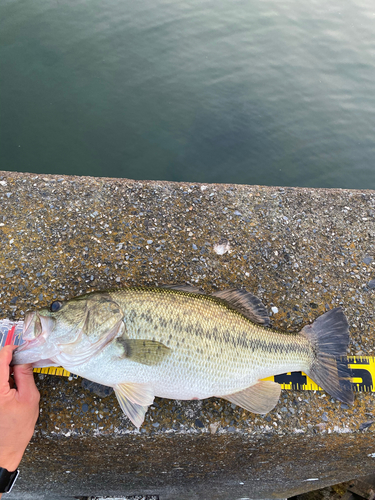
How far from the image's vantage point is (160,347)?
2.16 m

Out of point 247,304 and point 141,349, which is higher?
point 141,349

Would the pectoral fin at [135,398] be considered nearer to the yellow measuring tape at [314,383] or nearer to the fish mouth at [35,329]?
the fish mouth at [35,329]

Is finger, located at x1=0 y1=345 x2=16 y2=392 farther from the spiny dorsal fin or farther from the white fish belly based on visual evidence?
the spiny dorsal fin

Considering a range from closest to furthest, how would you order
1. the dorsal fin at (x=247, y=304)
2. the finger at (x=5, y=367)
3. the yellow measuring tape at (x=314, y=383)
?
the finger at (x=5, y=367), the dorsal fin at (x=247, y=304), the yellow measuring tape at (x=314, y=383)

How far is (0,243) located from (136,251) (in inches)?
50.4

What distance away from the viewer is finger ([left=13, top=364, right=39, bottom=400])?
84.8 inches

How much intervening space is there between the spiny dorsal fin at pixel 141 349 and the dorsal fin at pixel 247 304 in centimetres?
66

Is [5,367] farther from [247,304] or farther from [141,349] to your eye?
[247,304]

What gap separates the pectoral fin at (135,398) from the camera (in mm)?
2203

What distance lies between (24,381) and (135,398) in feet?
2.51

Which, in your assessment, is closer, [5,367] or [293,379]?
[5,367]

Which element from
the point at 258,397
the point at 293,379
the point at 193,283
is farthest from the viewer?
the point at 193,283

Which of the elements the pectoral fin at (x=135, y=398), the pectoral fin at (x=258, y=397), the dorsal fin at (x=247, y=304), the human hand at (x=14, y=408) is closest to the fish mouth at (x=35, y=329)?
the human hand at (x=14, y=408)

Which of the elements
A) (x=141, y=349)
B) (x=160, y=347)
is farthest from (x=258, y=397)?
(x=141, y=349)
